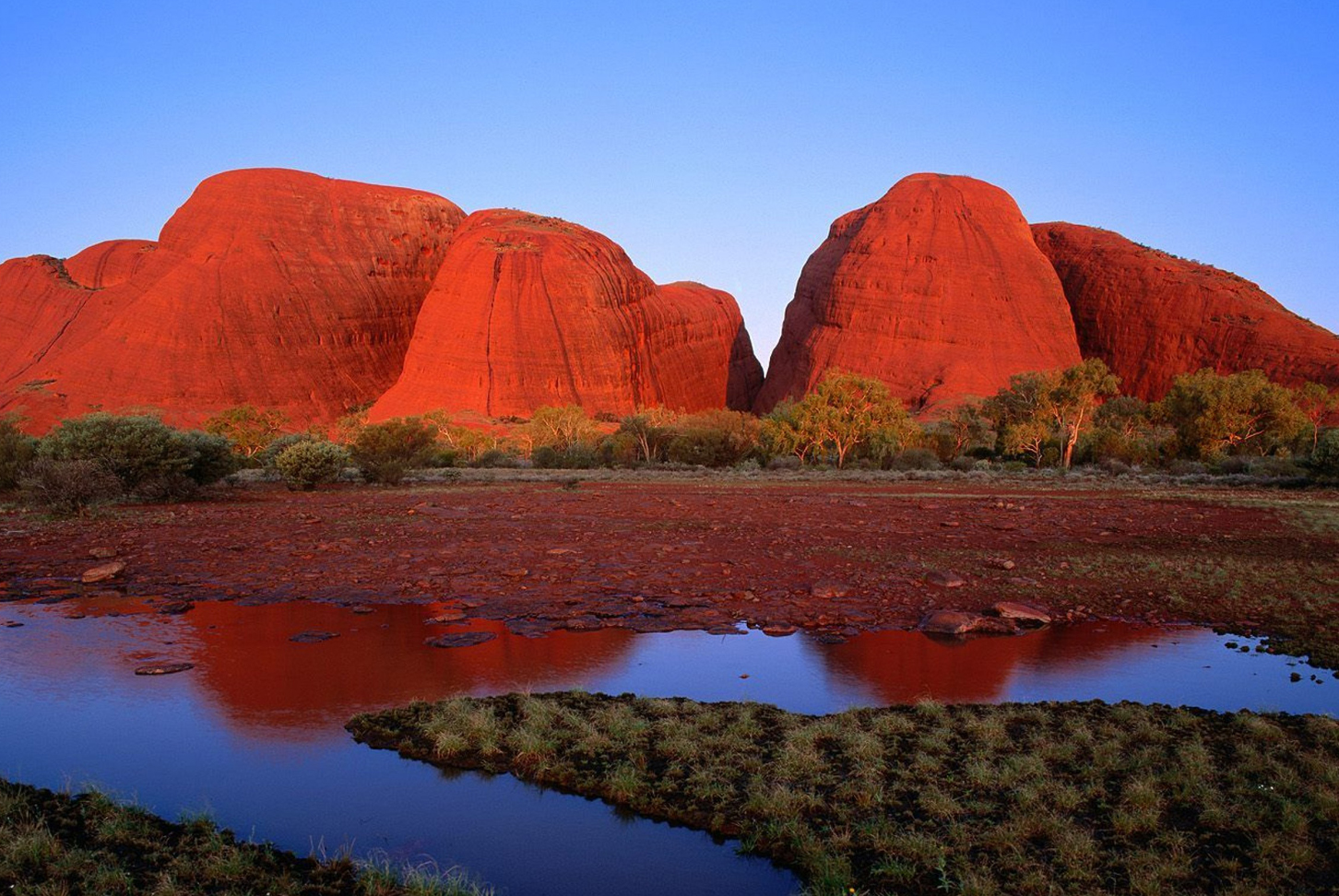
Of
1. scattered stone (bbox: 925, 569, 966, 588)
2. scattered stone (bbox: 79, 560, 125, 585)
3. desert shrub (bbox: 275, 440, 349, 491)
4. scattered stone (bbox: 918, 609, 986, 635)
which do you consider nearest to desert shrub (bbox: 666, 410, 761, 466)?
desert shrub (bbox: 275, 440, 349, 491)

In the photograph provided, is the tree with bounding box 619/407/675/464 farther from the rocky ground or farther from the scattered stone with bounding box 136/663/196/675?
the scattered stone with bounding box 136/663/196/675

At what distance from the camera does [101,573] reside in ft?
41.1

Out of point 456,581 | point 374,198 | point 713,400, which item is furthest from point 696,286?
point 456,581

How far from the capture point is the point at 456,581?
1237 centimetres

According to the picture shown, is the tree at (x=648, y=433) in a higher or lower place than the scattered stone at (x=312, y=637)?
higher

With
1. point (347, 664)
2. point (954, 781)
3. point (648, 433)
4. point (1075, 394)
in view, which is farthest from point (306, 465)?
point (1075, 394)

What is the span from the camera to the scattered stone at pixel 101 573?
40.8 ft

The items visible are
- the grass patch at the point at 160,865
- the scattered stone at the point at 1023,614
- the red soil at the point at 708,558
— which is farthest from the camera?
the red soil at the point at 708,558

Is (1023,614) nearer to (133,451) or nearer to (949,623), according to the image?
(949,623)

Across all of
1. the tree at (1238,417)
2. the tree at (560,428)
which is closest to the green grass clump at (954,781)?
the tree at (1238,417)

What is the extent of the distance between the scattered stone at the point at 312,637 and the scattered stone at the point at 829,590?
6.10 metres

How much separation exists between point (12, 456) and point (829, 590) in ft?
79.3

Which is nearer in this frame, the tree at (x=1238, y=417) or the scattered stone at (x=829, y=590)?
the scattered stone at (x=829, y=590)

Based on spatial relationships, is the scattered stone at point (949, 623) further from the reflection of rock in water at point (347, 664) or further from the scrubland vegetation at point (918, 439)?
the scrubland vegetation at point (918, 439)
